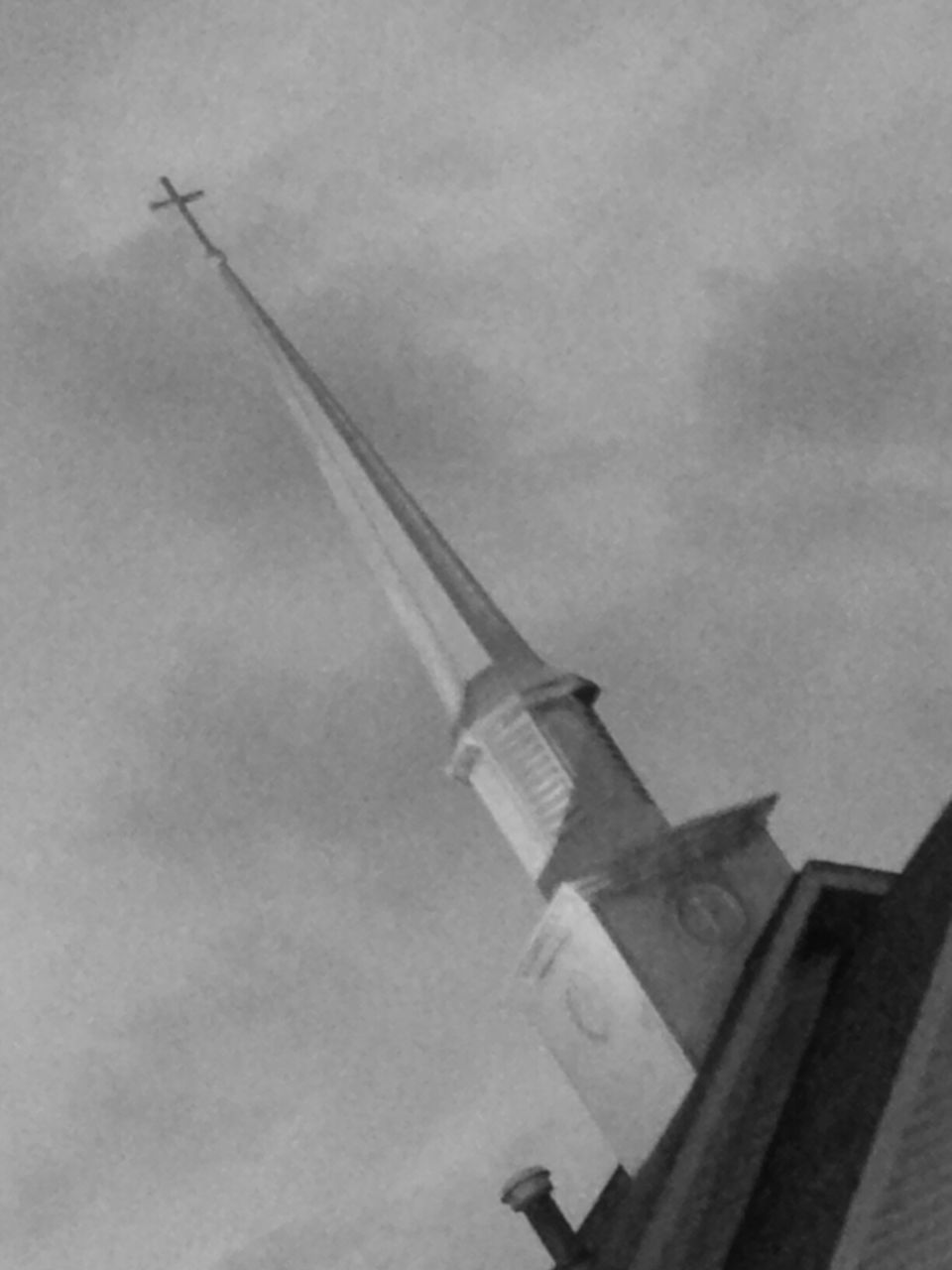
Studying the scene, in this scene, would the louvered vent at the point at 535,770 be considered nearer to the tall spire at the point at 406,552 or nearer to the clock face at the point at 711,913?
the tall spire at the point at 406,552

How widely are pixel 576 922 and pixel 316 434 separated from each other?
12.3 meters

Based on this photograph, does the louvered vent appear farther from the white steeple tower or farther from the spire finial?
the spire finial

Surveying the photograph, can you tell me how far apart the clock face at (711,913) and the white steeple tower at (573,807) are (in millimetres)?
19

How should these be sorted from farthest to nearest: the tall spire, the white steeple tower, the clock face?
the tall spire < the clock face < the white steeple tower

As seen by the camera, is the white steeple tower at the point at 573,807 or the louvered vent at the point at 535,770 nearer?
the white steeple tower at the point at 573,807

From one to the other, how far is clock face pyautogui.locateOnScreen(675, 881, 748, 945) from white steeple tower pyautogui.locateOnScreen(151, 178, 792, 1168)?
0.06 ft

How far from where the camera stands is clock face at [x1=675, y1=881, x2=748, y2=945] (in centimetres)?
2272

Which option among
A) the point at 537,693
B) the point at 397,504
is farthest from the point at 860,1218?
the point at 397,504

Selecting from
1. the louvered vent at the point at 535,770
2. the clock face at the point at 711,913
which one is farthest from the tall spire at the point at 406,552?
the clock face at the point at 711,913

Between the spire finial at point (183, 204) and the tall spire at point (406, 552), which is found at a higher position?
the spire finial at point (183, 204)

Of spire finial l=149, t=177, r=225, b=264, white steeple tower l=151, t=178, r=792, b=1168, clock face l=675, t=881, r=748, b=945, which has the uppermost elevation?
spire finial l=149, t=177, r=225, b=264

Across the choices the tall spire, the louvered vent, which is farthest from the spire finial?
the louvered vent

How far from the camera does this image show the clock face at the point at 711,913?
2272 centimetres

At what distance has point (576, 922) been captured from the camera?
2275 cm
